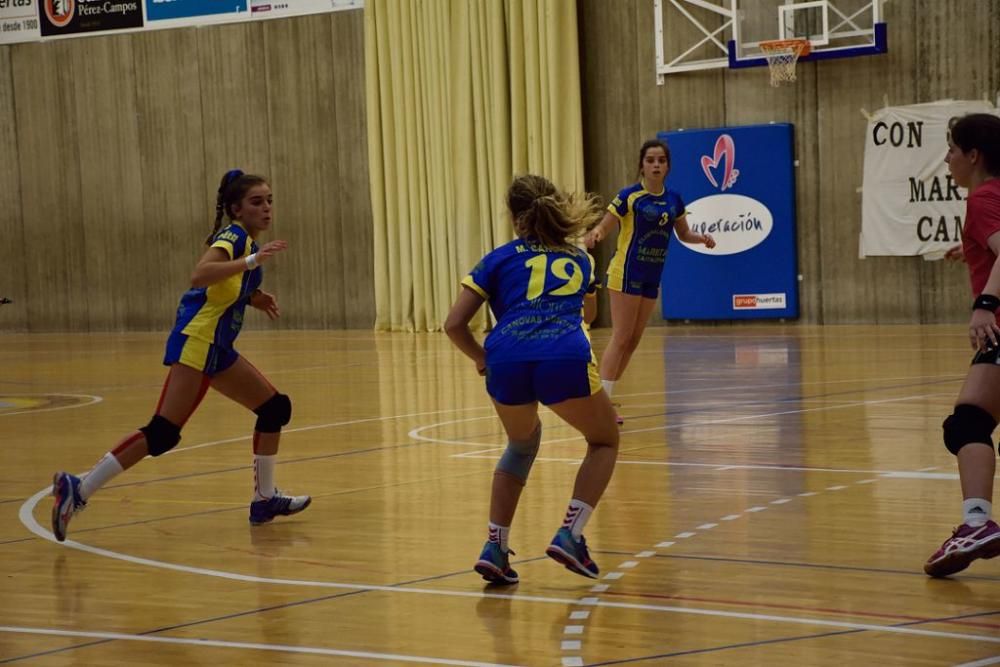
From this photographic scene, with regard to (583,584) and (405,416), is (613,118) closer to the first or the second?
(405,416)

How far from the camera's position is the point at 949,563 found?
15.6 feet

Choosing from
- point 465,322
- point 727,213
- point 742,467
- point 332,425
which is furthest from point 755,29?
point 465,322

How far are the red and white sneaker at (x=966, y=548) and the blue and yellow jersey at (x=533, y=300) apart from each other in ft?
4.36

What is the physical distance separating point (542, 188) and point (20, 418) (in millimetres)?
7529

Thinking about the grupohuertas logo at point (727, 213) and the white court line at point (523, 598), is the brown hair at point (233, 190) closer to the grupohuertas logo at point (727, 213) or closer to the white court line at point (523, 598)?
the white court line at point (523, 598)

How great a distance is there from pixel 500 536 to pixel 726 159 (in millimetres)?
13794

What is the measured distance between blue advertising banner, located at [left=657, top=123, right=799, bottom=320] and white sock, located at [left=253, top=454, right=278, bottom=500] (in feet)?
39.5

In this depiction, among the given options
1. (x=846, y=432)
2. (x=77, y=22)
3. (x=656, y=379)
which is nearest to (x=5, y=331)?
(x=77, y=22)

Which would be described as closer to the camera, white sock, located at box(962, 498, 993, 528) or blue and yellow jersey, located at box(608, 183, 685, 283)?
white sock, located at box(962, 498, 993, 528)

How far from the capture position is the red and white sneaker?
469 cm

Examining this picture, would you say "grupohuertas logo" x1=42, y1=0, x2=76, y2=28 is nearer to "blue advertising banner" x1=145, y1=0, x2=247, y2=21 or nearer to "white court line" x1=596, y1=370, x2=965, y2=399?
"blue advertising banner" x1=145, y1=0, x2=247, y2=21

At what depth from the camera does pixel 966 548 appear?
15.4 feet

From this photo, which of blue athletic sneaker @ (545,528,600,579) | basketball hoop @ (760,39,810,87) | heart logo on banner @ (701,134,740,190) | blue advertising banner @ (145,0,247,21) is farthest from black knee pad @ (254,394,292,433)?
blue advertising banner @ (145,0,247,21)

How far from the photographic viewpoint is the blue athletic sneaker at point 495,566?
496 centimetres
